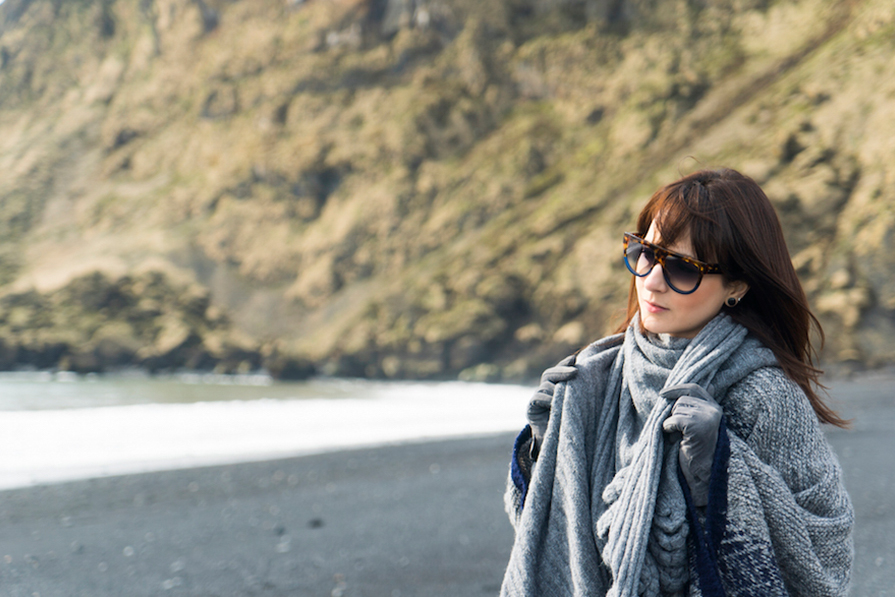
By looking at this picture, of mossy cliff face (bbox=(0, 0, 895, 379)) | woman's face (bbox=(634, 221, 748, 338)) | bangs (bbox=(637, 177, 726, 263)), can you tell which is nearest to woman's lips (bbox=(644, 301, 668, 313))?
woman's face (bbox=(634, 221, 748, 338))

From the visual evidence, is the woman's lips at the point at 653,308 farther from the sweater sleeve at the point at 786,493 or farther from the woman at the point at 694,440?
the sweater sleeve at the point at 786,493

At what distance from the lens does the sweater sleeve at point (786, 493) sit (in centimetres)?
135

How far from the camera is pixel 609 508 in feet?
5.00

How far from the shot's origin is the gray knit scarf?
4.60ft

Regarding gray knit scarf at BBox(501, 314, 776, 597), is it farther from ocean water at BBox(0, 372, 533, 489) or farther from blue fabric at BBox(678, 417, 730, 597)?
ocean water at BBox(0, 372, 533, 489)

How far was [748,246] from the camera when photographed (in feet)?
5.09

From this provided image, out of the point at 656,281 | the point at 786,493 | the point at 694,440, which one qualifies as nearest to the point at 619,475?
the point at 694,440

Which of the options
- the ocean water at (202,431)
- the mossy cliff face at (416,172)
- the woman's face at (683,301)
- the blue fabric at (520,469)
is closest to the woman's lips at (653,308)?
the woman's face at (683,301)

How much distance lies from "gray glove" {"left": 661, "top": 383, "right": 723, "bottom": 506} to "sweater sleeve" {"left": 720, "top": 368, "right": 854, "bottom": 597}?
55mm

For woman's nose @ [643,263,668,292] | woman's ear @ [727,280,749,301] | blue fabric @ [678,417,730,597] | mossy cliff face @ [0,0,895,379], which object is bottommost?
blue fabric @ [678,417,730,597]

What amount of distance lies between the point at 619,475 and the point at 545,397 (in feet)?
0.90

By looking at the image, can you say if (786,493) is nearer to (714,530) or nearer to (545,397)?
(714,530)

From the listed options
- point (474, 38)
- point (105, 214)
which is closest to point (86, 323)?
point (105, 214)

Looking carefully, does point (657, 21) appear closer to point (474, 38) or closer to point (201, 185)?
point (474, 38)
